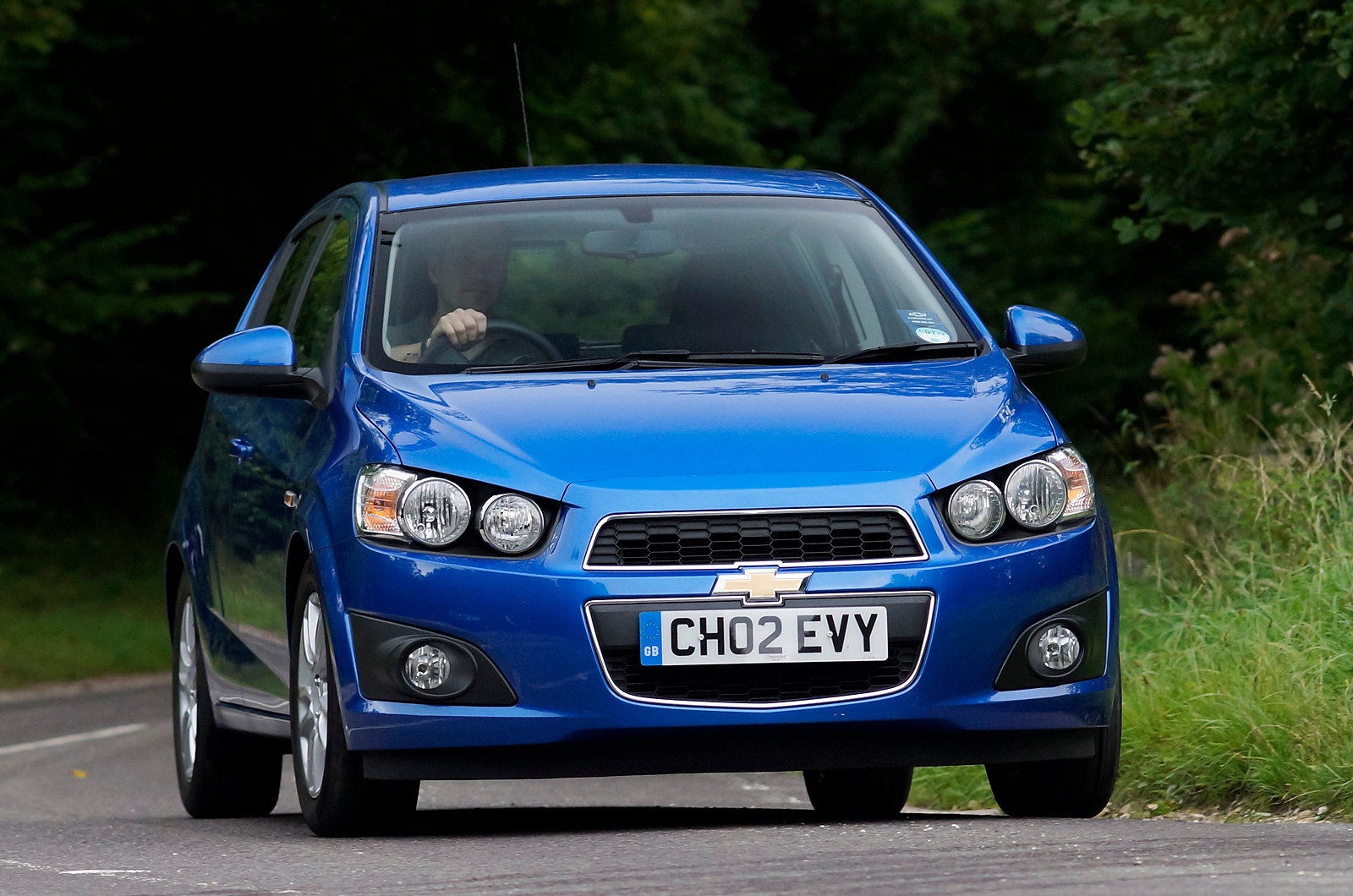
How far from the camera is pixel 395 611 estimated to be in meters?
5.94

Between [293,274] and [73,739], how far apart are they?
5948 millimetres

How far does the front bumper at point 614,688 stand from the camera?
5.84 meters

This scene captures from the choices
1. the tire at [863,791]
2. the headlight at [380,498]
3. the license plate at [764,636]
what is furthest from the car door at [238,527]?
the tire at [863,791]

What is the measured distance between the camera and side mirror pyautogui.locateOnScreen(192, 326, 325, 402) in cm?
669

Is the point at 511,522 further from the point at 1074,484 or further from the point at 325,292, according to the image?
the point at 325,292

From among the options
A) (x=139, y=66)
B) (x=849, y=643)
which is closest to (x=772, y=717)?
(x=849, y=643)

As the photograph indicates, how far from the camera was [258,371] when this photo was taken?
21.9ft

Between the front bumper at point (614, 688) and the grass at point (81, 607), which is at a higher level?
the front bumper at point (614, 688)

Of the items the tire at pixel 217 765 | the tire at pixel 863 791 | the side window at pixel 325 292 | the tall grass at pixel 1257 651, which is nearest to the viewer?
the side window at pixel 325 292

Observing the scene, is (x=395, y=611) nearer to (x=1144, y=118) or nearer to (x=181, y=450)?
(x=1144, y=118)

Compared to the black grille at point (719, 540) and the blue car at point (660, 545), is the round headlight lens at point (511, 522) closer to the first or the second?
the blue car at point (660, 545)

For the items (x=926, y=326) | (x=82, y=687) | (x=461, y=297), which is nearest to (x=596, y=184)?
(x=461, y=297)

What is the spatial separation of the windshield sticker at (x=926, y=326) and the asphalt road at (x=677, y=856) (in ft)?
4.04

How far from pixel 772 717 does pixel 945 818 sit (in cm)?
98
